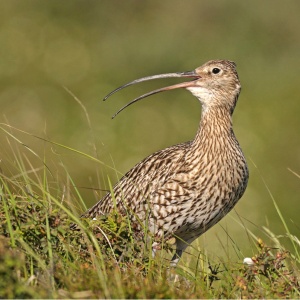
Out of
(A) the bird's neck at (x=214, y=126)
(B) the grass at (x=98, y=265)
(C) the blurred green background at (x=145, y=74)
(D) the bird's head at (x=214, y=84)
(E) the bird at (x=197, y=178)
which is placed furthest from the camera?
(C) the blurred green background at (x=145, y=74)

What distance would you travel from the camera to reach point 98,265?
5.52m

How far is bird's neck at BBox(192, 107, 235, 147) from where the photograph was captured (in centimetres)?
831

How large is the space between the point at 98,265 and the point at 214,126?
3035 millimetres

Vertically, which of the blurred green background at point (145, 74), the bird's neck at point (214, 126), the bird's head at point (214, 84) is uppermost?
the bird's head at point (214, 84)

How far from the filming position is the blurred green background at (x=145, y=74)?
43.4 ft

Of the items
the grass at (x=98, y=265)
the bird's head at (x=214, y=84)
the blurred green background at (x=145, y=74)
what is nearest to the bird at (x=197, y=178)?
the bird's head at (x=214, y=84)

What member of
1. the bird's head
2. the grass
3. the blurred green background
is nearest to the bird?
the bird's head

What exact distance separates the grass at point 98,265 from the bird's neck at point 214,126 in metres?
1.91

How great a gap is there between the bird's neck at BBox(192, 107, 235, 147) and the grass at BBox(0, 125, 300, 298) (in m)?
1.91

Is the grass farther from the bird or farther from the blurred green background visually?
the blurred green background

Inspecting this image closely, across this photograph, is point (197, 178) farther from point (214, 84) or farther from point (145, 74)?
point (145, 74)

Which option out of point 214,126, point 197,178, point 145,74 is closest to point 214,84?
point 214,126

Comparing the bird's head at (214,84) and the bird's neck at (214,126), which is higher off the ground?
the bird's head at (214,84)

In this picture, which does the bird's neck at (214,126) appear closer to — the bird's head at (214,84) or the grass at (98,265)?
the bird's head at (214,84)
